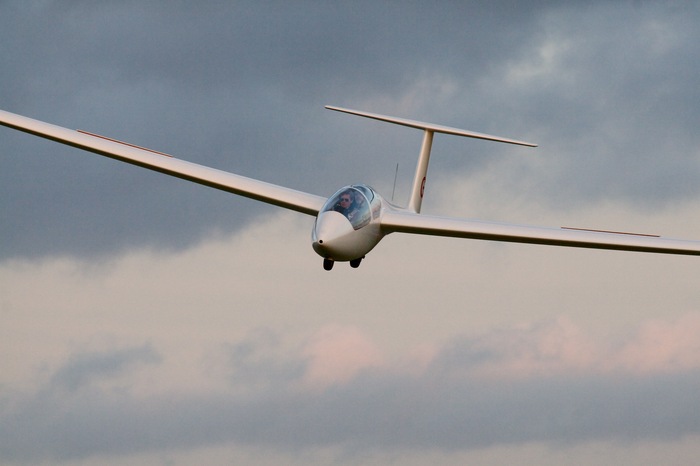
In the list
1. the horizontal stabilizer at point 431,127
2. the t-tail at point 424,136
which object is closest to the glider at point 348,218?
the t-tail at point 424,136

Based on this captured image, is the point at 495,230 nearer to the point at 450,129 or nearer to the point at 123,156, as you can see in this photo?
the point at 450,129

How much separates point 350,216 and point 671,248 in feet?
34.0

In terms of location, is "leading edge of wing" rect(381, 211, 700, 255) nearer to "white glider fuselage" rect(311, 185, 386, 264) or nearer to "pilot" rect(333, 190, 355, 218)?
"white glider fuselage" rect(311, 185, 386, 264)

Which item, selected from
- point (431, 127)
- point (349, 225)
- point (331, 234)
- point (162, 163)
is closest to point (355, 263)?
point (349, 225)

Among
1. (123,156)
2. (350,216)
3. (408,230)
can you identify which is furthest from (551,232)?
(123,156)

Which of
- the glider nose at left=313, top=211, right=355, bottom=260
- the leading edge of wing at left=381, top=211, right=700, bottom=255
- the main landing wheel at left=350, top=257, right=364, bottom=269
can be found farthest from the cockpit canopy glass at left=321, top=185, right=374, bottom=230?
the main landing wheel at left=350, top=257, right=364, bottom=269

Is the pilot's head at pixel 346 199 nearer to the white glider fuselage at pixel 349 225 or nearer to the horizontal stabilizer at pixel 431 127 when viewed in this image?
the white glider fuselage at pixel 349 225

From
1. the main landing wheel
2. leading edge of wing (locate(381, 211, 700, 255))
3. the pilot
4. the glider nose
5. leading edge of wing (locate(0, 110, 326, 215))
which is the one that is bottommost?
the glider nose

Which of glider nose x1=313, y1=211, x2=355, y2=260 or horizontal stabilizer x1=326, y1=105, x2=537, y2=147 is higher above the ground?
horizontal stabilizer x1=326, y1=105, x2=537, y2=147

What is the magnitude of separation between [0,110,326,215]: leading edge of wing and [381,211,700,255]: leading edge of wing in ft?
10.8

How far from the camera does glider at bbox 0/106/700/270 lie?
34.7 meters

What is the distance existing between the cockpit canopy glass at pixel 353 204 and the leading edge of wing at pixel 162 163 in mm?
2778

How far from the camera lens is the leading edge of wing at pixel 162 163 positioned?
1527 inches

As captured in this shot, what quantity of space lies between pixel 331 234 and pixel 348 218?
102cm
